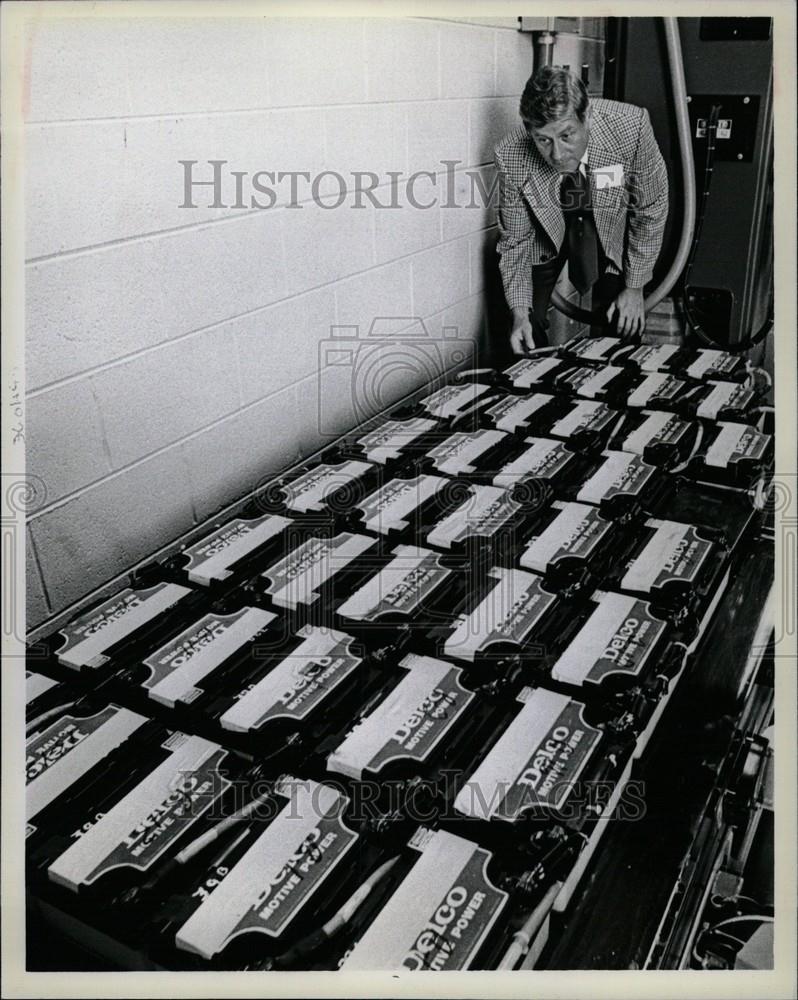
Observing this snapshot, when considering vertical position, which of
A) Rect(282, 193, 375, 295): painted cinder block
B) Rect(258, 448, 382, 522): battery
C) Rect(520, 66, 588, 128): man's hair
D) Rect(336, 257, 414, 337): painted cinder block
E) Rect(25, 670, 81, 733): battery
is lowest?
Rect(25, 670, 81, 733): battery

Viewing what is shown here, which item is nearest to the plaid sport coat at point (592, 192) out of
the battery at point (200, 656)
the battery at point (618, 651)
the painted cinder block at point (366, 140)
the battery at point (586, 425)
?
the painted cinder block at point (366, 140)

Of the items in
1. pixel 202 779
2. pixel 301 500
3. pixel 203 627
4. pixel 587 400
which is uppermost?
pixel 587 400

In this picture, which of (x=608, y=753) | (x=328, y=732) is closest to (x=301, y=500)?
(x=328, y=732)

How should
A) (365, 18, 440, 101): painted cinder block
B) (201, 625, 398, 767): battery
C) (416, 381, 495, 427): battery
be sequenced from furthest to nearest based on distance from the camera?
(416, 381, 495, 427): battery < (365, 18, 440, 101): painted cinder block < (201, 625, 398, 767): battery

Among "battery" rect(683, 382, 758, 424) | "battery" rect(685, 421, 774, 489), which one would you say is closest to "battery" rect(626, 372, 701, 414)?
"battery" rect(683, 382, 758, 424)

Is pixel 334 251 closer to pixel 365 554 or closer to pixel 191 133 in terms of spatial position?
pixel 191 133

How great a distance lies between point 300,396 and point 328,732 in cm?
97

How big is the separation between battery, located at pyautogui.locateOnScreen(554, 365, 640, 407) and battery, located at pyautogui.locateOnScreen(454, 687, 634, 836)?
1.16 meters

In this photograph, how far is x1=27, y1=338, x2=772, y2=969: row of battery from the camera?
88 centimetres

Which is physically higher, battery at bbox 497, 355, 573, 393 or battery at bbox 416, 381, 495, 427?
battery at bbox 497, 355, 573, 393

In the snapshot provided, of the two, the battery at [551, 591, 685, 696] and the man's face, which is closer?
the battery at [551, 591, 685, 696]

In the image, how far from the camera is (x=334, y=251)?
6.24ft

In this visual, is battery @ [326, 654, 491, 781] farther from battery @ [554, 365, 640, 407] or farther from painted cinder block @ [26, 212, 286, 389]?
battery @ [554, 365, 640, 407]

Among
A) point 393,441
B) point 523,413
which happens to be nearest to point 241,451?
point 393,441
